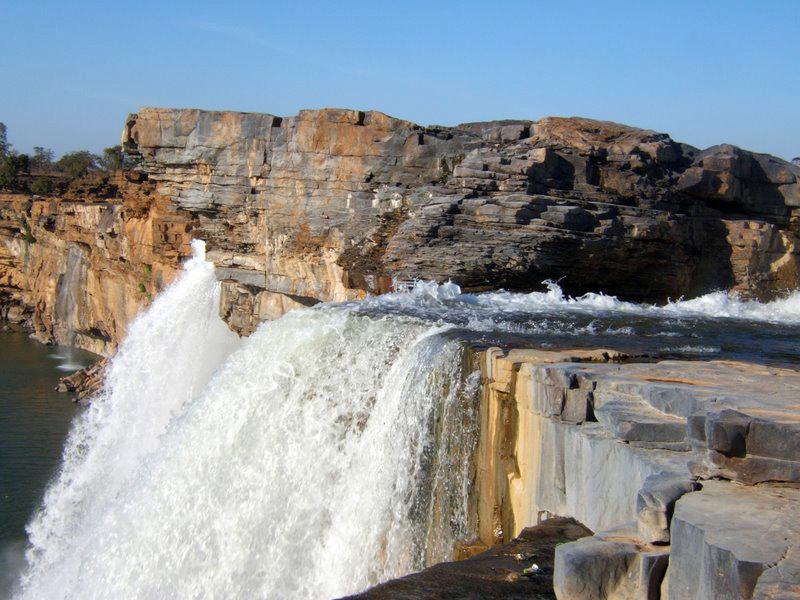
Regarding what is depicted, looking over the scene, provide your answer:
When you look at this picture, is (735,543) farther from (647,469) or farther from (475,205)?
(475,205)

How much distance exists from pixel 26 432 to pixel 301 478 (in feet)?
30.9

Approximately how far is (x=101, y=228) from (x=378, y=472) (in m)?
16.3

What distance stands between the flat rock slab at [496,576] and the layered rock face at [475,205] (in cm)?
801

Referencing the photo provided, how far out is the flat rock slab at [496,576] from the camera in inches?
175

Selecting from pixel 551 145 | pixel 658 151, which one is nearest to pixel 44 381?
pixel 551 145

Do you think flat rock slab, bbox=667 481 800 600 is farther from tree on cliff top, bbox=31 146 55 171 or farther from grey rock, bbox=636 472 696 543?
tree on cliff top, bbox=31 146 55 171

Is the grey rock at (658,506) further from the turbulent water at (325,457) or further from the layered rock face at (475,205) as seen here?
the layered rock face at (475,205)

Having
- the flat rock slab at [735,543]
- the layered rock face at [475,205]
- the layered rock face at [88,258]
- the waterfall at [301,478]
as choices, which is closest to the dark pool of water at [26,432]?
the waterfall at [301,478]

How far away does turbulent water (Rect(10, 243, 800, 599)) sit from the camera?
6996mm

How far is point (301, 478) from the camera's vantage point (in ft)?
26.2

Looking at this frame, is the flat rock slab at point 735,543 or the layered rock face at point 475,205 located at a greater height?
the layered rock face at point 475,205

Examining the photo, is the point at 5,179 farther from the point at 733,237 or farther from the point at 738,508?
the point at 738,508

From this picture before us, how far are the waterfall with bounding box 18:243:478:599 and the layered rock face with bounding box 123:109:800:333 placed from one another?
3.49 meters

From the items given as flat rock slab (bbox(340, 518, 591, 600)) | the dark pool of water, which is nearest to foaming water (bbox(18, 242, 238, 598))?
the dark pool of water
